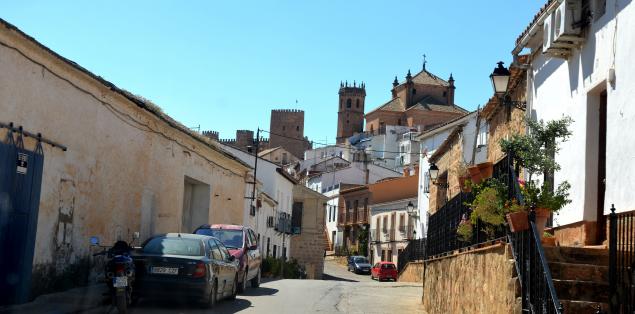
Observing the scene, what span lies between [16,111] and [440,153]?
82.6 ft

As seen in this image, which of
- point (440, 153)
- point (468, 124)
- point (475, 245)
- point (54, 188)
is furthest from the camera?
point (440, 153)

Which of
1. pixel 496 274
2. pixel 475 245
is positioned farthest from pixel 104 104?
pixel 496 274

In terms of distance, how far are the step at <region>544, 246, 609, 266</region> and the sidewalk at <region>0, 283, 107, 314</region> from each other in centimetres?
725

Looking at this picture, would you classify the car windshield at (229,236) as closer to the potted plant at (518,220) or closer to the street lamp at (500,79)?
the street lamp at (500,79)

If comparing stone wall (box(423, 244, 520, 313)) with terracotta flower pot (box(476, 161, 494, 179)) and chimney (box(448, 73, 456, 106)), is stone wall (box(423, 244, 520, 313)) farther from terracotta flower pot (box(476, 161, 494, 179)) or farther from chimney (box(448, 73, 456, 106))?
chimney (box(448, 73, 456, 106))

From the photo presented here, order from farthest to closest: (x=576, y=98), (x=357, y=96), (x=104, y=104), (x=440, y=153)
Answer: (x=357, y=96) → (x=440, y=153) → (x=104, y=104) → (x=576, y=98)

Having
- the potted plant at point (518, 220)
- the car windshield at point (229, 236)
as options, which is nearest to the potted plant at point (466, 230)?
the potted plant at point (518, 220)

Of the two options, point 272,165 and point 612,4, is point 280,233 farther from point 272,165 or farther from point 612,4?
point 612,4

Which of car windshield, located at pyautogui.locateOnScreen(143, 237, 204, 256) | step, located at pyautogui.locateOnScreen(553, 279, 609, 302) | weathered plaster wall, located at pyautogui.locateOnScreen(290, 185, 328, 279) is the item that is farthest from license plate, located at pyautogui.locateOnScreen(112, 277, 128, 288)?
weathered plaster wall, located at pyautogui.locateOnScreen(290, 185, 328, 279)

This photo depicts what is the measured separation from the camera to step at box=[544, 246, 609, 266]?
9273 mm

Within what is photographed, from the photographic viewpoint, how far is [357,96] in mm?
162750

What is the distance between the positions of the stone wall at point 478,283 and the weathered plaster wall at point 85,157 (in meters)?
7.05

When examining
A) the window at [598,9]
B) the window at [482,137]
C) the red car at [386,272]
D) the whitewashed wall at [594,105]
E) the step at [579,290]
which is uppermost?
the window at [482,137]

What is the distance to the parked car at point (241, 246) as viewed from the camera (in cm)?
1848
